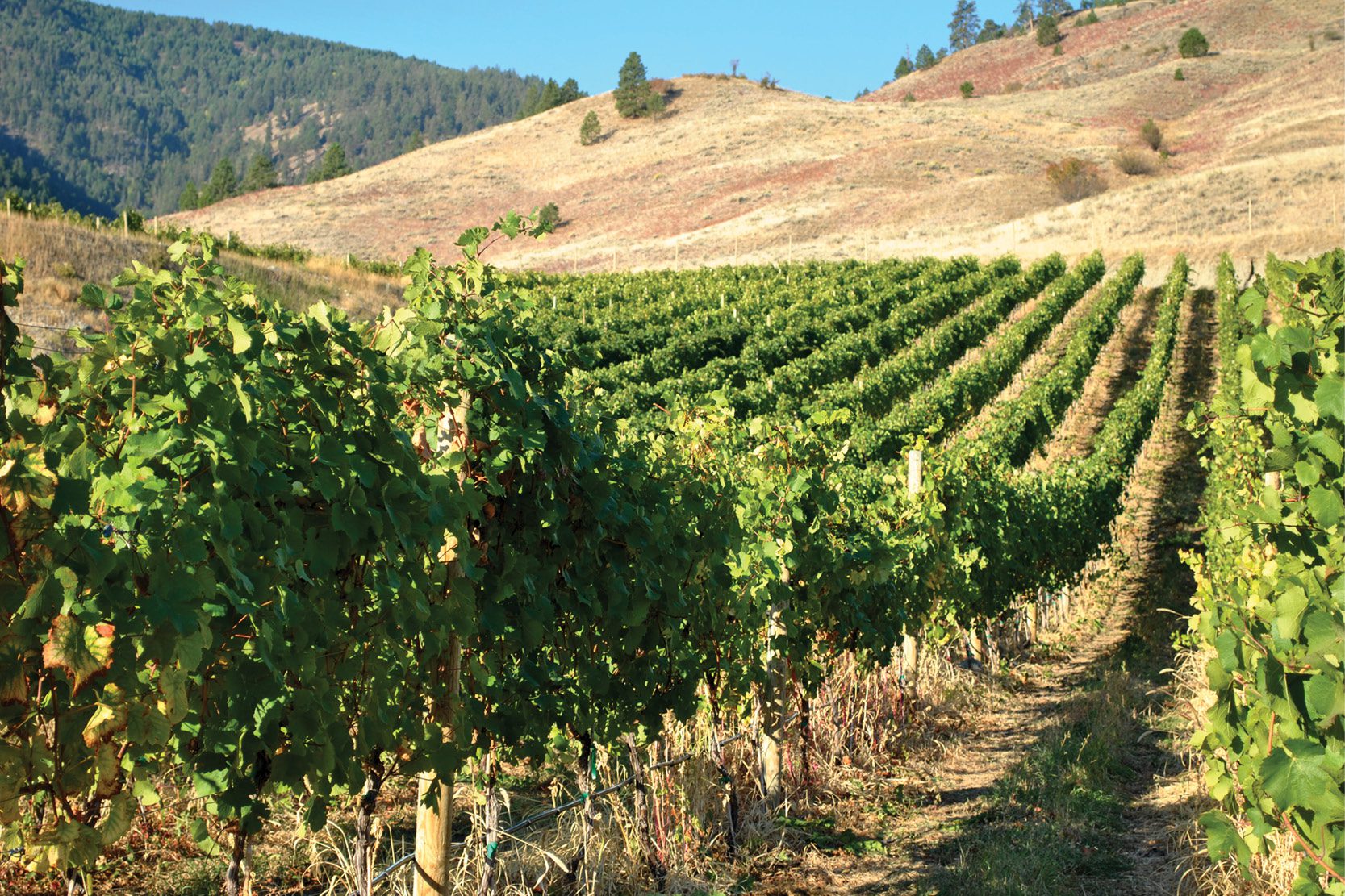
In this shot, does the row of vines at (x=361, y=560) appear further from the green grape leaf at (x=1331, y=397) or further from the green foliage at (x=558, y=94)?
the green foliage at (x=558, y=94)

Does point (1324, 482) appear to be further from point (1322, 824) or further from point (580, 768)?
point (580, 768)

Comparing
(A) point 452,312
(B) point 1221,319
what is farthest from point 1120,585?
(B) point 1221,319

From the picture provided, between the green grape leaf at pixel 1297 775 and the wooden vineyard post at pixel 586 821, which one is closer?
the green grape leaf at pixel 1297 775

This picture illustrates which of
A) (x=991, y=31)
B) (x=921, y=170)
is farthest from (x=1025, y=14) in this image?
(x=921, y=170)

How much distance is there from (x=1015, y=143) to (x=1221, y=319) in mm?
41687

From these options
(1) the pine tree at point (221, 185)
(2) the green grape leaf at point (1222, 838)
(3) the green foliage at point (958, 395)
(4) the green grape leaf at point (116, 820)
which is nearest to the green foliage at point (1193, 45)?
(3) the green foliage at point (958, 395)

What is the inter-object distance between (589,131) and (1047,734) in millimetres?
76943

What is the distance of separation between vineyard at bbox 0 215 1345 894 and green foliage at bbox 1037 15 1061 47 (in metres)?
105

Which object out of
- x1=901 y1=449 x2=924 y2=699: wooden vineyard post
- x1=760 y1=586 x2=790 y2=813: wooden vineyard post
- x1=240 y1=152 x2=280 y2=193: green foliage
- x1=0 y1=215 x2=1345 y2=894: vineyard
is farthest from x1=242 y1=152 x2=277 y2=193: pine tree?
x1=760 y1=586 x2=790 y2=813: wooden vineyard post

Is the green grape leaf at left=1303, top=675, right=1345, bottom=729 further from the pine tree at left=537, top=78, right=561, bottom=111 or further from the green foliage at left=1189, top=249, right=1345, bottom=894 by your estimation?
the pine tree at left=537, top=78, right=561, bottom=111

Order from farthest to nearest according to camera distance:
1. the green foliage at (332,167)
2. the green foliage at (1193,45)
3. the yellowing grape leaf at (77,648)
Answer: the green foliage at (1193,45) → the green foliage at (332,167) → the yellowing grape leaf at (77,648)

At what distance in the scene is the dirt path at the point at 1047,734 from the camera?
469cm

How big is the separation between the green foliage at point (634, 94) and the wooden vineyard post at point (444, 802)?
3274 inches

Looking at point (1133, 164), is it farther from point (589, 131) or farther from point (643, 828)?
point (643, 828)
